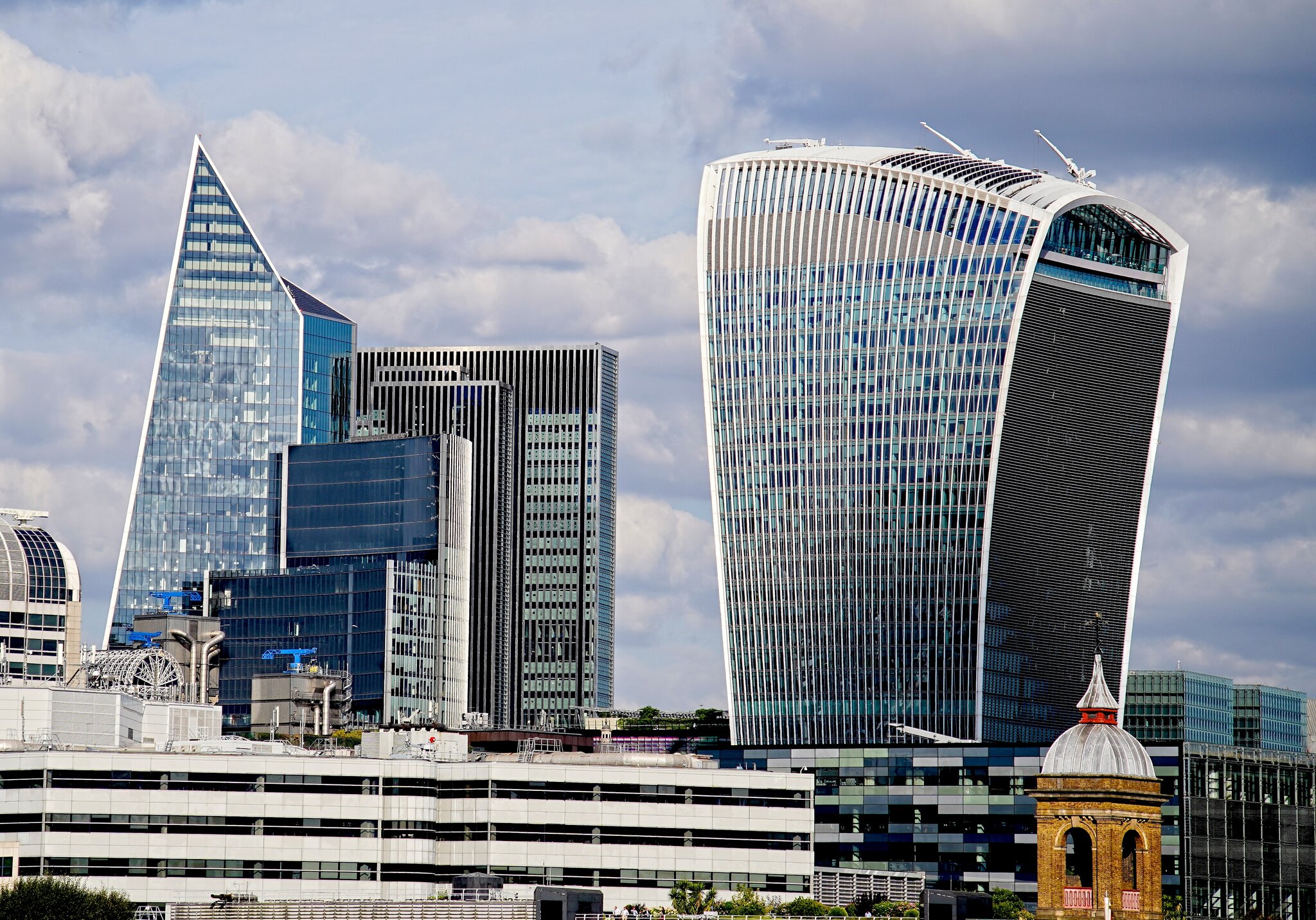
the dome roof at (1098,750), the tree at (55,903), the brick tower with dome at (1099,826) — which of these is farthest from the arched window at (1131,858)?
the tree at (55,903)

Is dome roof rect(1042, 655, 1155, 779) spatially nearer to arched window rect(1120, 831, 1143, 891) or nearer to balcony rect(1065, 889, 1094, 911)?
arched window rect(1120, 831, 1143, 891)

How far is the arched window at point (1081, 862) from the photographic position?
491ft

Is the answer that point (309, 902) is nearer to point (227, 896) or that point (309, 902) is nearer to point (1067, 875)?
point (227, 896)

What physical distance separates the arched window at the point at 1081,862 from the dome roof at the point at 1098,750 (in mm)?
4085

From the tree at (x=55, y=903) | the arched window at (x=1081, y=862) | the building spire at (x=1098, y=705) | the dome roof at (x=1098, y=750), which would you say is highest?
the building spire at (x=1098, y=705)

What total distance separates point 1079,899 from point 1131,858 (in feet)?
18.4

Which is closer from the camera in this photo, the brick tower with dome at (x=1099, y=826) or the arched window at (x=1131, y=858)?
the brick tower with dome at (x=1099, y=826)

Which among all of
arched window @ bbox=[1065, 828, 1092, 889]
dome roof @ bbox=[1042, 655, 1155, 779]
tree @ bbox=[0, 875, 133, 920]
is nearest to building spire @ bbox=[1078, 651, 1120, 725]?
dome roof @ bbox=[1042, 655, 1155, 779]

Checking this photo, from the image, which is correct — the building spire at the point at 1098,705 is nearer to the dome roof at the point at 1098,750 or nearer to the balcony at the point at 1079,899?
the dome roof at the point at 1098,750

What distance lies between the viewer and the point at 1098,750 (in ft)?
495

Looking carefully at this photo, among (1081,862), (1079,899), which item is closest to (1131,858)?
(1081,862)

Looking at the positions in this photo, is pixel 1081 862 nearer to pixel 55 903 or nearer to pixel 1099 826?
pixel 1099 826

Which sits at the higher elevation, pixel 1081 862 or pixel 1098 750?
pixel 1098 750

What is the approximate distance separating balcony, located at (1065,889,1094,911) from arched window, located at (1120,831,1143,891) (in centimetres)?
189
